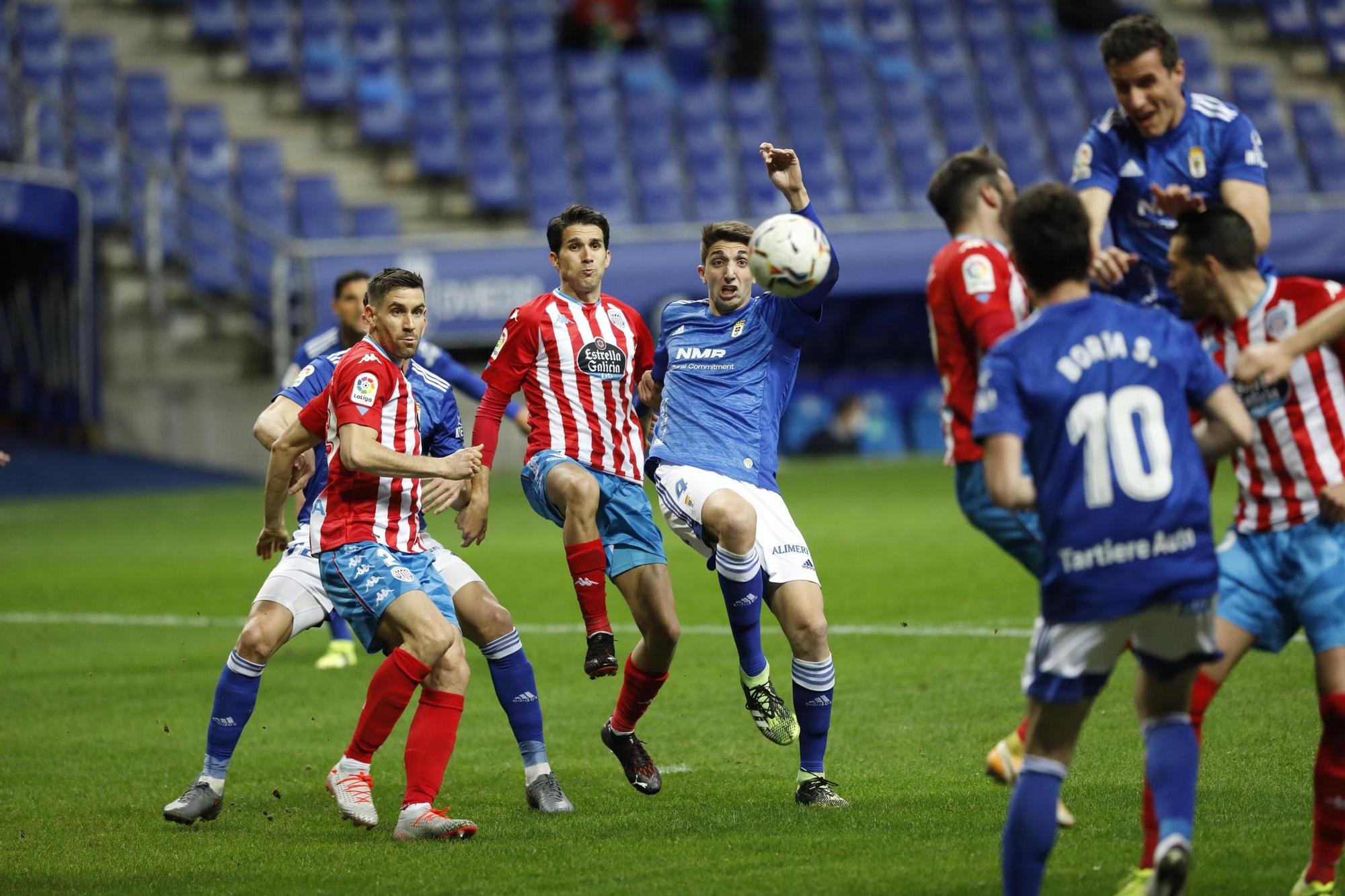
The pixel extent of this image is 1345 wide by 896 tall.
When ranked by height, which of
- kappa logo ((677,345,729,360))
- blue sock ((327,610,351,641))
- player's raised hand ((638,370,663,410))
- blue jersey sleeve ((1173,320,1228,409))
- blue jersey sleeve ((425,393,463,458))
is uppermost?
kappa logo ((677,345,729,360))

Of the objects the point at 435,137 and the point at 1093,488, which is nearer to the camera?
the point at 1093,488

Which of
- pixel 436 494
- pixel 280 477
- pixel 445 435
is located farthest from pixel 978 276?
pixel 280 477

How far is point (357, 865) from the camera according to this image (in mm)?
5375

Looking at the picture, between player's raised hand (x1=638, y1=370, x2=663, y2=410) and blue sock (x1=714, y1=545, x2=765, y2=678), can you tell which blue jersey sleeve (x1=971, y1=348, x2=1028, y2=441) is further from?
player's raised hand (x1=638, y1=370, x2=663, y2=410)

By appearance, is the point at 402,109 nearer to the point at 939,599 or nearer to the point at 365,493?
the point at 939,599

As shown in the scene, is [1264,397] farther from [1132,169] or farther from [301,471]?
[301,471]

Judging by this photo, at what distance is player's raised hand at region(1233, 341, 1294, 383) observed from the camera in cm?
427

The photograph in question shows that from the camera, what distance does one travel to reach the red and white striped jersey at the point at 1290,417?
4.56 m

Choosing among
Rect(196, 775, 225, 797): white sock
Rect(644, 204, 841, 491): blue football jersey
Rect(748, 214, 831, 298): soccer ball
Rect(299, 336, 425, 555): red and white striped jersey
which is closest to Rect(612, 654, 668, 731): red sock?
Rect(644, 204, 841, 491): blue football jersey

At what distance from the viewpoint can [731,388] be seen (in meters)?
6.78

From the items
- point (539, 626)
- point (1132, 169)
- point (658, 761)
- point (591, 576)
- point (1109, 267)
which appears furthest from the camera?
point (539, 626)

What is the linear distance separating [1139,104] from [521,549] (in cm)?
1114

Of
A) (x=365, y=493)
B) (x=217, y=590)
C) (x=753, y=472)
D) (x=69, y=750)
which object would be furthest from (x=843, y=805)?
(x=217, y=590)

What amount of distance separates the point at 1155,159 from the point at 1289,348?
1.30 metres
